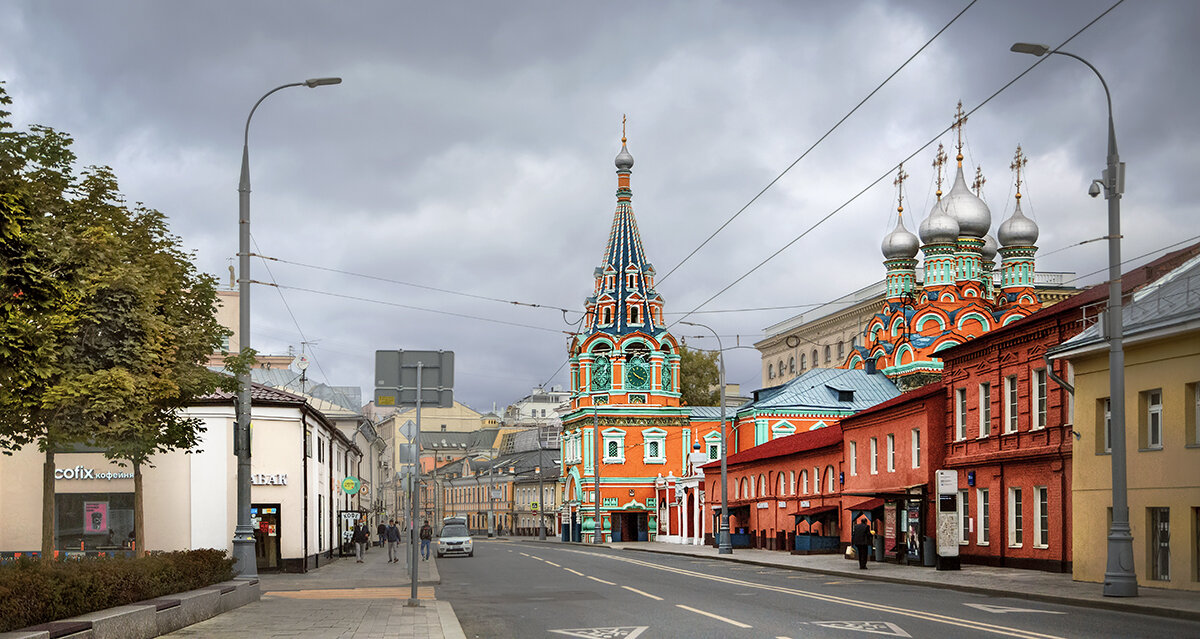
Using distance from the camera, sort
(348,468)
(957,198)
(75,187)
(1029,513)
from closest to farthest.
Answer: (75,187) < (1029,513) < (348,468) < (957,198)

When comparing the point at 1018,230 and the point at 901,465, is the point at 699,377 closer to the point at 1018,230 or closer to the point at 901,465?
the point at 1018,230

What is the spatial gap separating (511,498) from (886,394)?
2246 inches

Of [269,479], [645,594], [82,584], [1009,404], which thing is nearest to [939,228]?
[1009,404]

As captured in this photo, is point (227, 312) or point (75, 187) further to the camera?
point (227, 312)

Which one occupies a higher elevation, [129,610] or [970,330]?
[970,330]

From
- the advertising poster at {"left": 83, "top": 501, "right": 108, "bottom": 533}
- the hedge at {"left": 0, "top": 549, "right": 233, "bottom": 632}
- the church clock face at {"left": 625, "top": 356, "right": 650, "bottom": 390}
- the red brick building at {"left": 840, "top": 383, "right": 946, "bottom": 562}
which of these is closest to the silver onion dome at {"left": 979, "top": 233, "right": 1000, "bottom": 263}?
the church clock face at {"left": 625, "top": 356, "right": 650, "bottom": 390}

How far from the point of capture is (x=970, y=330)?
83250mm

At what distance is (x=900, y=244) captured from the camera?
9225cm

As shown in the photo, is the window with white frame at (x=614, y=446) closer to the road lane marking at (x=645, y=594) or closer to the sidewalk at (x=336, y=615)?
the sidewalk at (x=336, y=615)

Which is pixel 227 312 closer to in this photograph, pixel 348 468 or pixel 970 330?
pixel 348 468

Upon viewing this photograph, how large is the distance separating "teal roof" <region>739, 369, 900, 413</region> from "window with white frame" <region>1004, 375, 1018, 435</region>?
4605cm

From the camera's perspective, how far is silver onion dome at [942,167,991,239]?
85.4 metres

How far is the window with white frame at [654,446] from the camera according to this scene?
96.9 meters

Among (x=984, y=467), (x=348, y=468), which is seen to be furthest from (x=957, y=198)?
(x=984, y=467)
